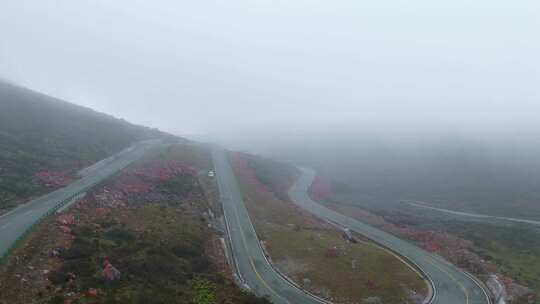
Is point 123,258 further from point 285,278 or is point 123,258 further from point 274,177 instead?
point 274,177

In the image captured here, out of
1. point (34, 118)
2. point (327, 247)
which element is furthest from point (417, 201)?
point (34, 118)

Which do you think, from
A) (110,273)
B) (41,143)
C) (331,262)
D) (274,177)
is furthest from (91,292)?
(274,177)

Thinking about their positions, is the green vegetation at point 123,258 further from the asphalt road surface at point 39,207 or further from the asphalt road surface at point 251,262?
the asphalt road surface at point 251,262

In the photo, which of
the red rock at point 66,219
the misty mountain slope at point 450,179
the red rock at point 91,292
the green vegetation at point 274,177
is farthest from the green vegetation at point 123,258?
the misty mountain slope at point 450,179

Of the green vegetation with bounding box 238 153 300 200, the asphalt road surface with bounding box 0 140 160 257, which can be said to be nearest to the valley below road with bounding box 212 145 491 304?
the green vegetation with bounding box 238 153 300 200

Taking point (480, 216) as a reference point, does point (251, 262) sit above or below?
below
